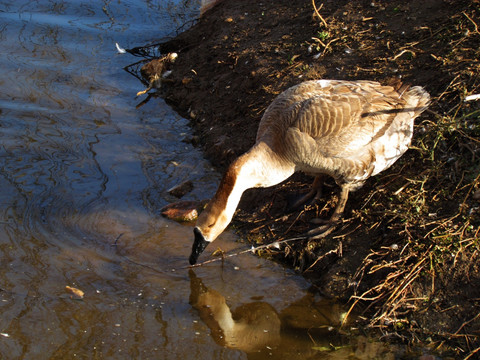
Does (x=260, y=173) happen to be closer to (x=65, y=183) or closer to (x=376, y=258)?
(x=376, y=258)

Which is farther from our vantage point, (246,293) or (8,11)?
(8,11)

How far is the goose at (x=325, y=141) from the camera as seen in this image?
477 cm

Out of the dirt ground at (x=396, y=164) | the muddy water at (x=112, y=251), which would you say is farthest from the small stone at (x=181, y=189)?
the dirt ground at (x=396, y=164)

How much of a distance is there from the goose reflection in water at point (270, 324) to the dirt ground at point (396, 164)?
0.26 meters

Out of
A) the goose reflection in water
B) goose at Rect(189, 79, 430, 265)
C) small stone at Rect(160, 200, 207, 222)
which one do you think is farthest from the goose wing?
the goose reflection in water

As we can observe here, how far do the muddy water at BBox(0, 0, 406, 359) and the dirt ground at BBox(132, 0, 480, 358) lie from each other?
0.33 meters

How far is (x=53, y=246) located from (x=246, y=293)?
6.08ft

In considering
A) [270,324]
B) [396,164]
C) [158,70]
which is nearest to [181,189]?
[270,324]

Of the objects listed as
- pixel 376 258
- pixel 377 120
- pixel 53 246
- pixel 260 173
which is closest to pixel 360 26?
pixel 377 120

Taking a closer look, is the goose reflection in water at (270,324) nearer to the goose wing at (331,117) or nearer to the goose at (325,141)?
the goose at (325,141)

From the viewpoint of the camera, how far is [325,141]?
4.79 m

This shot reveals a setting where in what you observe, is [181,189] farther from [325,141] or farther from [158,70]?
[158,70]

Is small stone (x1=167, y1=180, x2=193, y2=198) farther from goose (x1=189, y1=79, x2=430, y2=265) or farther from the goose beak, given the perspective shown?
the goose beak

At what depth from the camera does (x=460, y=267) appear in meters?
4.20
